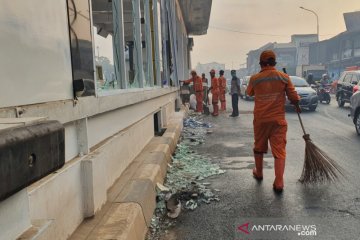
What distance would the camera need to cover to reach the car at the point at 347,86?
53.4ft

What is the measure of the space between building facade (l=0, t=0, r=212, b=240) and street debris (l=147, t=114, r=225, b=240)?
2.12 feet

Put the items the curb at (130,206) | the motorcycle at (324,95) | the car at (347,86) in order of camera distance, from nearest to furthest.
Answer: the curb at (130,206), the car at (347,86), the motorcycle at (324,95)

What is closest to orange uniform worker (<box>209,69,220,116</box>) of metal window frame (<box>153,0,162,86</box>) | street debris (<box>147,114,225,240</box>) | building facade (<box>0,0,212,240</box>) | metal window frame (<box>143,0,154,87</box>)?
metal window frame (<box>153,0,162,86</box>)

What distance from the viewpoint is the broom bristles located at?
4883 mm

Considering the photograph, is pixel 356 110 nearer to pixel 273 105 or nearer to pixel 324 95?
pixel 273 105

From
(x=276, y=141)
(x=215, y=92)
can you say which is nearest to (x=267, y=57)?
(x=276, y=141)

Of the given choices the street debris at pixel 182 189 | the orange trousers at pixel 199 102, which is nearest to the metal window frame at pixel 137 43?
the street debris at pixel 182 189

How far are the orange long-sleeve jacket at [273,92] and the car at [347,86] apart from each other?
12.8 metres

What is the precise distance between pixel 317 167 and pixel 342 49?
46.6 meters

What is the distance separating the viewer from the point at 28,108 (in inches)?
81.8

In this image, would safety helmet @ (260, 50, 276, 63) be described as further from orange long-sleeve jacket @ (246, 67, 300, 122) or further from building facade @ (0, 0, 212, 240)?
building facade @ (0, 0, 212, 240)

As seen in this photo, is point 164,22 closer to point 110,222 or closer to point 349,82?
point 110,222

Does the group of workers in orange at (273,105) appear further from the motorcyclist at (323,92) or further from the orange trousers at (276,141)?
the motorcyclist at (323,92)

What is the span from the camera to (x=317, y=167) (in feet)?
16.0
